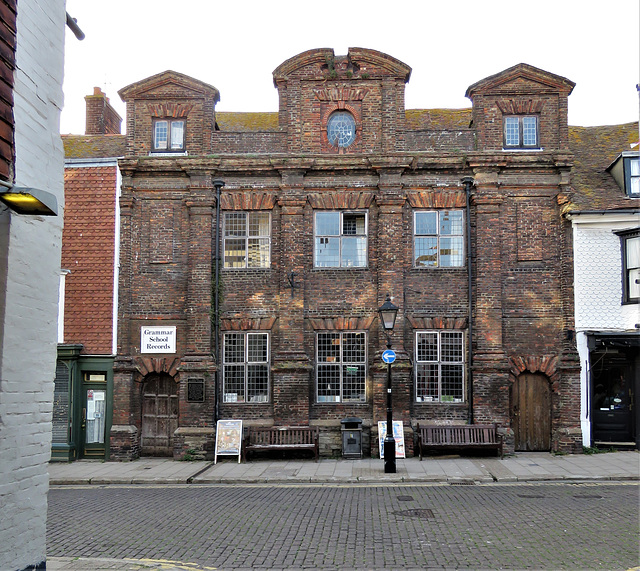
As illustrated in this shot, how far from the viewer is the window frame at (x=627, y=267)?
17.2 metres

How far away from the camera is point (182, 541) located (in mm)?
9219

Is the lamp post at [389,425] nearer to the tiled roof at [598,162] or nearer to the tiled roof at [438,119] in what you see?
the tiled roof at [438,119]

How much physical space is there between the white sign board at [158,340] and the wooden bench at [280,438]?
11.2ft

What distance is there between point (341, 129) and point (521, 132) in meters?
5.34

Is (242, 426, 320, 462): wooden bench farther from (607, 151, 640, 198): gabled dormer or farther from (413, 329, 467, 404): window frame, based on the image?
(607, 151, 640, 198): gabled dormer

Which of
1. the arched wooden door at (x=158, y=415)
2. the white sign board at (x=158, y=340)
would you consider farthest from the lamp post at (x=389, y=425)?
the arched wooden door at (x=158, y=415)

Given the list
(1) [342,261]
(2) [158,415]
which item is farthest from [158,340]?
(1) [342,261]

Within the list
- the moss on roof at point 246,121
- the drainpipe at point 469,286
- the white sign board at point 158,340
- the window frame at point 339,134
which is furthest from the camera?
the moss on roof at point 246,121

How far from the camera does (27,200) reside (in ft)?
17.1

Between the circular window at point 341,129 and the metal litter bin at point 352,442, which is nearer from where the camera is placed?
the metal litter bin at point 352,442

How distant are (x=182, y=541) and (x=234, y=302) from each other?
9.67 metres

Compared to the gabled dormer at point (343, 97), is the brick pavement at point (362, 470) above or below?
below

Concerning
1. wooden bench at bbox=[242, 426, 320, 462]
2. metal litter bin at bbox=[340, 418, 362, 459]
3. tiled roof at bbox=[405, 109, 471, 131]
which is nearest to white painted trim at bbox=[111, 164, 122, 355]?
wooden bench at bbox=[242, 426, 320, 462]

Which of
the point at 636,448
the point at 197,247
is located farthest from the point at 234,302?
the point at 636,448
